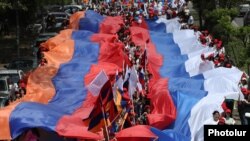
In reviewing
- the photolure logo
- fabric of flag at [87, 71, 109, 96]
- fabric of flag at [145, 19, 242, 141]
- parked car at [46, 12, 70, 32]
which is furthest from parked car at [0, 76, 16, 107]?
parked car at [46, 12, 70, 32]

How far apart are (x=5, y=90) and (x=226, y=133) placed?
13049 mm

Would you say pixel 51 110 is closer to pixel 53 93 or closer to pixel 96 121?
pixel 96 121

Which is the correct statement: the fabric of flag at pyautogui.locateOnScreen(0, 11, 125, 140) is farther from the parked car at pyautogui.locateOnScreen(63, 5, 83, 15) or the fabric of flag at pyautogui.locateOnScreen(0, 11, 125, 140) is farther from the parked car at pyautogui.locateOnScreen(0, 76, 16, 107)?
the parked car at pyautogui.locateOnScreen(63, 5, 83, 15)

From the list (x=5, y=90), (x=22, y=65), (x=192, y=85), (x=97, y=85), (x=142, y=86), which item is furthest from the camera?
(x=22, y=65)

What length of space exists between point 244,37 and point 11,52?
543 inches

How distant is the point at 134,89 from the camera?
1494 centimetres

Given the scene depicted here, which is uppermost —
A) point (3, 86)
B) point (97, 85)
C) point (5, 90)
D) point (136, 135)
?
point (97, 85)

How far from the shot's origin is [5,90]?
18500 mm

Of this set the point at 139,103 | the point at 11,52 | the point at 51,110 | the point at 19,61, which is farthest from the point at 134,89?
the point at 11,52

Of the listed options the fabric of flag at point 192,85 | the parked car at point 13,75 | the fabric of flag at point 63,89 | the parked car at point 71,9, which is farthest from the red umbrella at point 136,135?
the parked car at point 71,9

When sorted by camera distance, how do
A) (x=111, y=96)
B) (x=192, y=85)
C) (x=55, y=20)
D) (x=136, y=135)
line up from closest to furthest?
(x=136, y=135) < (x=111, y=96) < (x=192, y=85) < (x=55, y=20)

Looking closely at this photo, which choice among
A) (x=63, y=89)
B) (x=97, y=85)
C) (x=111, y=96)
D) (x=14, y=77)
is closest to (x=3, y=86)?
(x=14, y=77)

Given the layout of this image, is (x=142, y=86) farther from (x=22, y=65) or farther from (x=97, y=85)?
(x=22, y=65)

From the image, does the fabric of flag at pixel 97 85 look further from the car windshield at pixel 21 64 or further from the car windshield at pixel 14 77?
the car windshield at pixel 21 64
